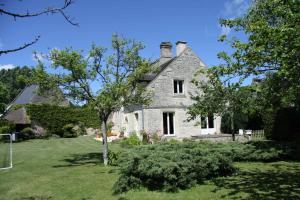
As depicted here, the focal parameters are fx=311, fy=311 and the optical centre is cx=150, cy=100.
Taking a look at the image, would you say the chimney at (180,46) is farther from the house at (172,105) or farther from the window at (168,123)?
the window at (168,123)

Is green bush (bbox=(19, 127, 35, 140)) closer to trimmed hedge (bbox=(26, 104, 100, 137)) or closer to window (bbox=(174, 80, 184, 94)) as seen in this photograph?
trimmed hedge (bbox=(26, 104, 100, 137))

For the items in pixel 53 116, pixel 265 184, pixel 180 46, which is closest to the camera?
pixel 265 184

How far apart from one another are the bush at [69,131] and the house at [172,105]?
9.74 meters

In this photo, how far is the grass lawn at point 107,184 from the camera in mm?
8414

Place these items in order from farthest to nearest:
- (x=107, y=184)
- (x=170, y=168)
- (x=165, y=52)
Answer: (x=165, y=52) → (x=107, y=184) → (x=170, y=168)

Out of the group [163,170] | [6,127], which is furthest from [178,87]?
[163,170]

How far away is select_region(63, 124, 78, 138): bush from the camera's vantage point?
3319 centimetres

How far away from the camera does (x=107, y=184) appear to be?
33.2ft

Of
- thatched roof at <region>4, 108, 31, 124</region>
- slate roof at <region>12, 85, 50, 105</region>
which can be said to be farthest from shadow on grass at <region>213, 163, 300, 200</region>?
slate roof at <region>12, 85, 50, 105</region>

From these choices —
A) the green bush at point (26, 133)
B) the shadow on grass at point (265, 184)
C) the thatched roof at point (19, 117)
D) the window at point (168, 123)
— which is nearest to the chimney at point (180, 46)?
the window at point (168, 123)

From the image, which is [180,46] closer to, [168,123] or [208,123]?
[208,123]

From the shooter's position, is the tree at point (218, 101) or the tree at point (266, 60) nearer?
the tree at point (266, 60)

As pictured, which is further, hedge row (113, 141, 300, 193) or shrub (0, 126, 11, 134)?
shrub (0, 126, 11, 134)

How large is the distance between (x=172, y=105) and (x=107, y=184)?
15.2 metres
